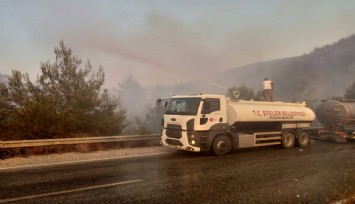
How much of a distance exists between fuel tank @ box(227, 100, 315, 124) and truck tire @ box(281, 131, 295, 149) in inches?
25.8

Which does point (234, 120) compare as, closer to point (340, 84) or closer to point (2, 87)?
point (2, 87)

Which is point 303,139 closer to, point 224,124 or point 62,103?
point 224,124

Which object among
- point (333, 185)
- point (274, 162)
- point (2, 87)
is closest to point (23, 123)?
point (2, 87)

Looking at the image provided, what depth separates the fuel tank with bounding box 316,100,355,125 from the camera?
627 inches

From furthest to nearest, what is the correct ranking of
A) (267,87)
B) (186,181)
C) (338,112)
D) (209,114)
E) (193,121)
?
(267,87) < (338,112) < (209,114) < (193,121) < (186,181)

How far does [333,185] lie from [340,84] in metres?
56.6

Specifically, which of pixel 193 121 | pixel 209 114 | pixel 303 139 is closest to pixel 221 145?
pixel 209 114

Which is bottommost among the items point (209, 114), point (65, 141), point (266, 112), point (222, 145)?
point (222, 145)

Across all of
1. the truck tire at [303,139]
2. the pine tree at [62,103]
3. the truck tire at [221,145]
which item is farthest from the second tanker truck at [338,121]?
the pine tree at [62,103]

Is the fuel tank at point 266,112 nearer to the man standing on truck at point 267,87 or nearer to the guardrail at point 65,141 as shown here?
the man standing on truck at point 267,87

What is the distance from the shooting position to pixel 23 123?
12.0 m

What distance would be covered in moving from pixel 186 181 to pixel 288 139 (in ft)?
27.3

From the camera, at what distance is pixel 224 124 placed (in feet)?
37.5

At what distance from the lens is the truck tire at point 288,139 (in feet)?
44.5
